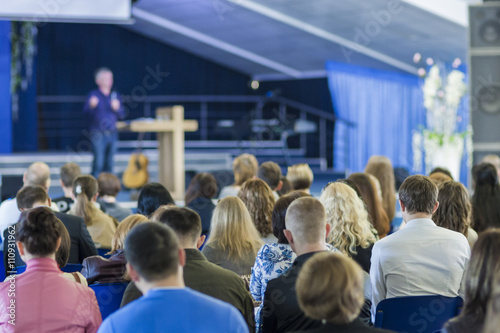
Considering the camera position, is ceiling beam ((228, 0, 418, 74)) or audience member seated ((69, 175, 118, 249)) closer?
audience member seated ((69, 175, 118, 249))

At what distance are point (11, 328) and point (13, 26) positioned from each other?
35.3ft

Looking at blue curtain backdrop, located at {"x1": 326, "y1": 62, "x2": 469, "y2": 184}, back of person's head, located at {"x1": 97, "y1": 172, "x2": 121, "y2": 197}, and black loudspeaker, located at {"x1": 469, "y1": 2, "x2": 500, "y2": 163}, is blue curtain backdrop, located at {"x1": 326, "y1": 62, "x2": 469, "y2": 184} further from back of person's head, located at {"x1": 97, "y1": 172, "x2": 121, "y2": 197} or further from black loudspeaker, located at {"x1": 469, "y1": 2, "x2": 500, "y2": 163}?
back of person's head, located at {"x1": 97, "y1": 172, "x2": 121, "y2": 197}

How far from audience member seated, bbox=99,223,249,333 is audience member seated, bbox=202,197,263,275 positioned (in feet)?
4.64

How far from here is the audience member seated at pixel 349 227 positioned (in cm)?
318

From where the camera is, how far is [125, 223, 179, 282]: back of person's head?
1.63m

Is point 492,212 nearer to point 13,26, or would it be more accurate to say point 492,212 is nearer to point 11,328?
point 11,328

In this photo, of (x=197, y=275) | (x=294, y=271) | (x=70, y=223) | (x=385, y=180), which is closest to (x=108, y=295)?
(x=197, y=275)

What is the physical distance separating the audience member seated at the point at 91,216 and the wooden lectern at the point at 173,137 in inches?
140

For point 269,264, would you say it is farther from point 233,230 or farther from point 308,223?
point 233,230

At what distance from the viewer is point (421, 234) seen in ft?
9.15

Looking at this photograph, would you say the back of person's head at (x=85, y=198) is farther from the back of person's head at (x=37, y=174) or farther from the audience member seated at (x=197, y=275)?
the audience member seated at (x=197, y=275)

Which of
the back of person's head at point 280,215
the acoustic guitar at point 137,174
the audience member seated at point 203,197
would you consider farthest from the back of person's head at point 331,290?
the acoustic guitar at point 137,174

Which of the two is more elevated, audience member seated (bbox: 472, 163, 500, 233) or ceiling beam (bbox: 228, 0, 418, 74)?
ceiling beam (bbox: 228, 0, 418, 74)

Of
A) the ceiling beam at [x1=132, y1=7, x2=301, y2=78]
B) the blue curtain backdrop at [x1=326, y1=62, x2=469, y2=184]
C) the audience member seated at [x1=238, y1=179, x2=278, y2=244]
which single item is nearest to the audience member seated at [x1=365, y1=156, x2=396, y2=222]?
the audience member seated at [x1=238, y1=179, x2=278, y2=244]
